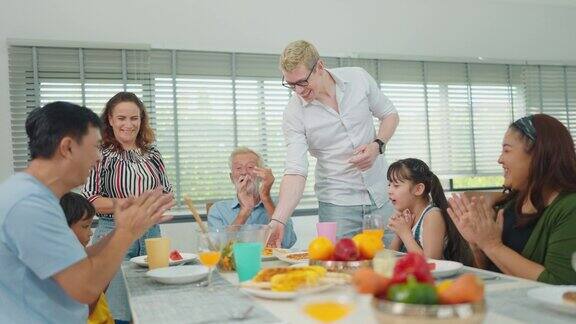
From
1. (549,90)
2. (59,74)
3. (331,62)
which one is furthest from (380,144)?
(549,90)

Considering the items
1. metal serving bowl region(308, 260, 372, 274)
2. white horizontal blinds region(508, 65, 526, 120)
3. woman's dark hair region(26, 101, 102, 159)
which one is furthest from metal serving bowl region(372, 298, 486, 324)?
white horizontal blinds region(508, 65, 526, 120)

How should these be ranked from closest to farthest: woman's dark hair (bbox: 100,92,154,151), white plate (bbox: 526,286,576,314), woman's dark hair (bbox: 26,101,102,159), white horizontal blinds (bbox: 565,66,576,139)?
white plate (bbox: 526,286,576,314) < woman's dark hair (bbox: 26,101,102,159) < woman's dark hair (bbox: 100,92,154,151) < white horizontal blinds (bbox: 565,66,576,139)

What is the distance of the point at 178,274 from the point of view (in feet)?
5.54

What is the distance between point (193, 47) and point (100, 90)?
79 cm

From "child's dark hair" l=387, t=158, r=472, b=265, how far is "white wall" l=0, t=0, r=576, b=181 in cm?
224

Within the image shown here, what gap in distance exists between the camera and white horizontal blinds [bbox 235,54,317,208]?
4.32 meters

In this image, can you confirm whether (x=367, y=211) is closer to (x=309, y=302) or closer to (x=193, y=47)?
(x=309, y=302)

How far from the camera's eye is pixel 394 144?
4.73m

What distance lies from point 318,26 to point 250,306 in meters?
3.60

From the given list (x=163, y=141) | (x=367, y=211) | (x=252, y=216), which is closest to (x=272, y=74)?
(x=163, y=141)

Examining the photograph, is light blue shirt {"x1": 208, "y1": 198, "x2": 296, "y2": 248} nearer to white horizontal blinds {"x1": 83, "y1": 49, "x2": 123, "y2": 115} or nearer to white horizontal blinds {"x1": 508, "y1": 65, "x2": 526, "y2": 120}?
white horizontal blinds {"x1": 83, "y1": 49, "x2": 123, "y2": 115}

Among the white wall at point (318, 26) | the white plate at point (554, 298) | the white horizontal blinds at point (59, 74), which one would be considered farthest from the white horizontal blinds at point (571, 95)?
the white plate at point (554, 298)

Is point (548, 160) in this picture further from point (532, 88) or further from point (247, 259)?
point (532, 88)

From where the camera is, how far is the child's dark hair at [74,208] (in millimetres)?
2158
